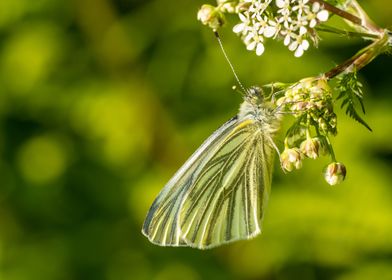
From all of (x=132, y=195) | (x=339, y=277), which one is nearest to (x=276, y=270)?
(x=339, y=277)

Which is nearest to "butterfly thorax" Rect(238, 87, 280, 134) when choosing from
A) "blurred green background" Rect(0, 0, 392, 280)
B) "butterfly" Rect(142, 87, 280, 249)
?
"butterfly" Rect(142, 87, 280, 249)

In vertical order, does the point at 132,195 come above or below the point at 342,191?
above

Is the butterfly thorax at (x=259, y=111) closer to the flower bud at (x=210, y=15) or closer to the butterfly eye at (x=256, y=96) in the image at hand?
the butterfly eye at (x=256, y=96)

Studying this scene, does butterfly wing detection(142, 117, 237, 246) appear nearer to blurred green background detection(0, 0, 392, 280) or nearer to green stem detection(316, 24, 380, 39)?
green stem detection(316, 24, 380, 39)

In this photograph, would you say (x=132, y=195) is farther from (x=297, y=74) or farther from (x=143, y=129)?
(x=297, y=74)

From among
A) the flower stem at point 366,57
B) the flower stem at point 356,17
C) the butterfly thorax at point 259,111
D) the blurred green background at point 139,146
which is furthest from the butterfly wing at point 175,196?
the blurred green background at point 139,146
